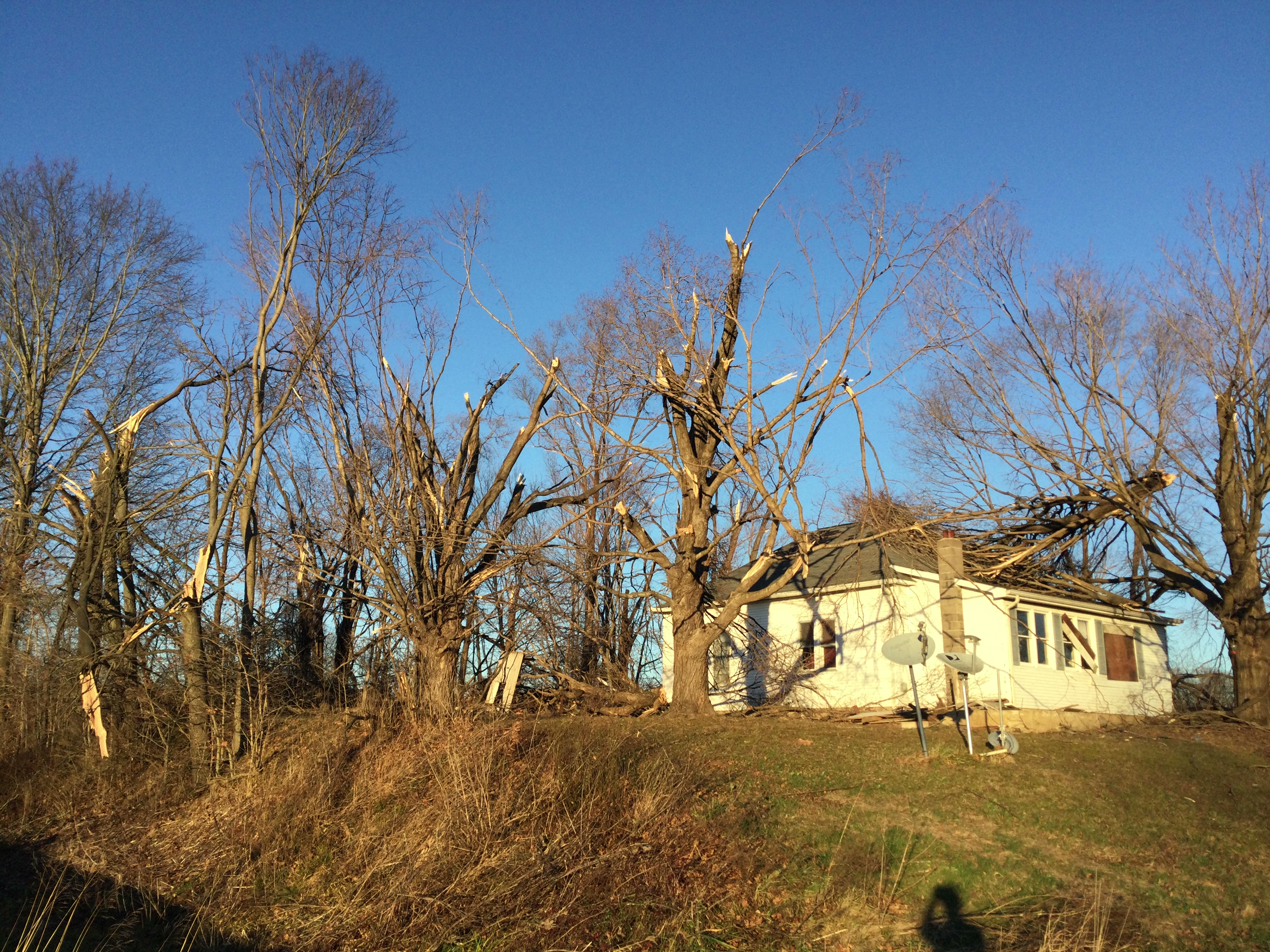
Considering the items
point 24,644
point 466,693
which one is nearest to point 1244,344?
point 466,693

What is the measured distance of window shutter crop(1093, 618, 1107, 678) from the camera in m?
23.1

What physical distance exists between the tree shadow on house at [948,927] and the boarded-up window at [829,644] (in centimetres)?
1204

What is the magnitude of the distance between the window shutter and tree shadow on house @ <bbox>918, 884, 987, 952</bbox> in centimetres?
1602

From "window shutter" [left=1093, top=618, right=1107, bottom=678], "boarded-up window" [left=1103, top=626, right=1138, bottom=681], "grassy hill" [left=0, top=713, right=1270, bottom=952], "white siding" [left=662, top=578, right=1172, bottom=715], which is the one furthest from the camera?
"boarded-up window" [left=1103, top=626, right=1138, bottom=681]

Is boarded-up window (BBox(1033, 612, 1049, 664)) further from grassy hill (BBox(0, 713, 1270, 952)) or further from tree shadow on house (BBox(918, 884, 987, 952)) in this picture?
tree shadow on house (BBox(918, 884, 987, 952))

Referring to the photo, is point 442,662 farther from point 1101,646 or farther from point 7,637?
point 1101,646

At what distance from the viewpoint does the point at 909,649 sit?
1338 cm

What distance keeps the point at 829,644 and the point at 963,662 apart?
7.98 meters

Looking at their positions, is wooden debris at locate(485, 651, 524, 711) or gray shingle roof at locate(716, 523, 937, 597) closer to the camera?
wooden debris at locate(485, 651, 524, 711)

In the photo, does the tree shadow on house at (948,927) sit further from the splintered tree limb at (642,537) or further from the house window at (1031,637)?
the house window at (1031,637)

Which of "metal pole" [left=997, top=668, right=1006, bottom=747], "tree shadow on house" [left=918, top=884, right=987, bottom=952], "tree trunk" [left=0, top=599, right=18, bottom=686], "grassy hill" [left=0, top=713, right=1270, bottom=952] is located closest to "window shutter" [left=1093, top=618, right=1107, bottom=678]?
"metal pole" [left=997, top=668, right=1006, bottom=747]

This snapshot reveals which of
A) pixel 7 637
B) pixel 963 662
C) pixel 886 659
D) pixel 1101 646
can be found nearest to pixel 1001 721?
pixel 963 662

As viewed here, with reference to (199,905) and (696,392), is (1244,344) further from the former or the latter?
(199,905)

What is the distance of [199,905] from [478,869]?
3.00 meters
